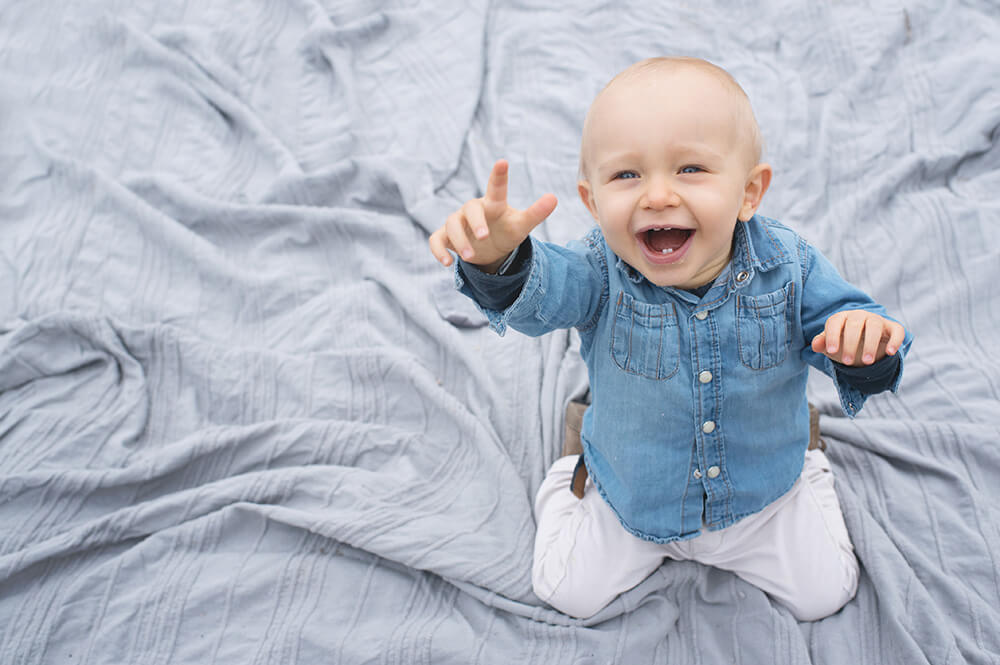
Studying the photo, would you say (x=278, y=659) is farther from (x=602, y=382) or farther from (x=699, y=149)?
(x=699, y=149)

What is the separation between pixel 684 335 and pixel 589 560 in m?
0.32

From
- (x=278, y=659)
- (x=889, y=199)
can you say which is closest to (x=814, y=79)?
(x=889, y=199)

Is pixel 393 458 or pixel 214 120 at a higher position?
pixel 214 120

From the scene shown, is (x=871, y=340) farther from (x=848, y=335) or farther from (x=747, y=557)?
(x=747, y=557)

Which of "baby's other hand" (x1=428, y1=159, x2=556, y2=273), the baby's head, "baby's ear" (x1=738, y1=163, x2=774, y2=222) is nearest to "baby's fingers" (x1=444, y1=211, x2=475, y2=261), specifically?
"baby's other hand" (x1=428, y1=159, x2=556, y2=273)

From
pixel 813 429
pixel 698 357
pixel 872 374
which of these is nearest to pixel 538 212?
pixel 698 357

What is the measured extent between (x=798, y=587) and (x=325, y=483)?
62 cm

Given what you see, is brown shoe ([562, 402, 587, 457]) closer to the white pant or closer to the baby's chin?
the white pant

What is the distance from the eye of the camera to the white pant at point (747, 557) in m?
0.85

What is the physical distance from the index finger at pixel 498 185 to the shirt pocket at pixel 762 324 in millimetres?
273

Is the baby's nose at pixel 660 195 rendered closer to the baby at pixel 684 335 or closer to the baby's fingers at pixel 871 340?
the baby at pixel 684 335

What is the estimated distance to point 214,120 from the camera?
158 cm

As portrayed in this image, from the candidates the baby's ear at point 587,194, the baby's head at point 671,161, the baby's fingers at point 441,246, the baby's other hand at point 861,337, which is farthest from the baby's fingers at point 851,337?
the baby's fingers at point 441,246

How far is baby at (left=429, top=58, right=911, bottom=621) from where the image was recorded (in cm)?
64
